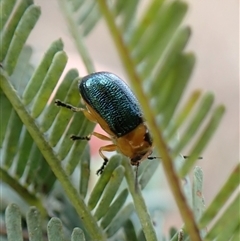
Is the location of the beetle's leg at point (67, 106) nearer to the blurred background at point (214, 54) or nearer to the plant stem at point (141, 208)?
the plant stem at point (141, 208)

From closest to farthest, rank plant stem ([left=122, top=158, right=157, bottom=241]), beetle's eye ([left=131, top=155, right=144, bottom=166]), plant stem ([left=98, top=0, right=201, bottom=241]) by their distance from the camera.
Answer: plant stem ([left=98, top=0, right=201, bottom=241])
plant stem ([left=122, top=158, right=157, bottom=241])
beetle's eye ([left=131, top=155, right=144, bottom=166])

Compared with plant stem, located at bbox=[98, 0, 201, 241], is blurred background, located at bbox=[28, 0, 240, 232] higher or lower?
lower

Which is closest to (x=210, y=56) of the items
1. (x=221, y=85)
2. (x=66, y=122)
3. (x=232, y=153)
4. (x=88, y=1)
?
(x=221, y=85)

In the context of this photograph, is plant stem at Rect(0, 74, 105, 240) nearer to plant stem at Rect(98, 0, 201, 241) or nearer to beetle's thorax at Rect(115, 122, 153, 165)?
beetle's thorax at Rect(115, 122, 153, 165)

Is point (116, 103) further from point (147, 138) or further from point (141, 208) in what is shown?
point (141, 208)

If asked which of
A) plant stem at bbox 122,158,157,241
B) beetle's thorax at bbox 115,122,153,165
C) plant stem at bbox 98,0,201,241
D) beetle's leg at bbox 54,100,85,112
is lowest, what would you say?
beetle's thorax at bbox 115,122,153,165

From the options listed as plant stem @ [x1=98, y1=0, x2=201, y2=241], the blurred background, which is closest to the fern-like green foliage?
plant stem @ [x1=98, y1=0, x2=201, y2=241]

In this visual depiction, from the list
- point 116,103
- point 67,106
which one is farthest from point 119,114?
point 67,106
